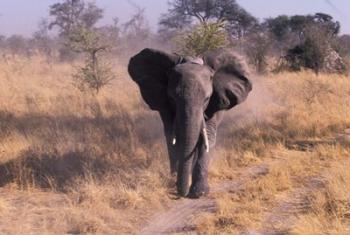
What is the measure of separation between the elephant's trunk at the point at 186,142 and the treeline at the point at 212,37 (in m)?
5.56

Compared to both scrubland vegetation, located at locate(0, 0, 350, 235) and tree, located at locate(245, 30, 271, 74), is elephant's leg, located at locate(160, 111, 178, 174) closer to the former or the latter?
scrubland vegetation, located at locate(0, 0, 350, 235)

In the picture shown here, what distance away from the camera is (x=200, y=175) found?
7762mm

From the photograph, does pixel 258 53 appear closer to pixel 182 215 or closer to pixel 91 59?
pixel 91 59

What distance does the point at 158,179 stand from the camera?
8.05m

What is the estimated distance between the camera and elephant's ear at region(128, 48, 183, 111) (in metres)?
8.52

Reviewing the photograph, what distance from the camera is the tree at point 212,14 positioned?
27484 mm

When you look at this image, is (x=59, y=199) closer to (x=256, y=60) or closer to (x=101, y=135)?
(x=101, y=135)

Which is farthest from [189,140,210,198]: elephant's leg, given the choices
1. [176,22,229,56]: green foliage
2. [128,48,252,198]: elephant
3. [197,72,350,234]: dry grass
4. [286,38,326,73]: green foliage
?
[286,38,326,73]: green foliage

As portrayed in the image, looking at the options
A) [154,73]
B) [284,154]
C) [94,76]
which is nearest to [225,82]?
[154,73]

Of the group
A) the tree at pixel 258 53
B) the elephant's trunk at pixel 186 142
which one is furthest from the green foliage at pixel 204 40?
the tree at pixel 258 53

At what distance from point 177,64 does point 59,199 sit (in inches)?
86.4

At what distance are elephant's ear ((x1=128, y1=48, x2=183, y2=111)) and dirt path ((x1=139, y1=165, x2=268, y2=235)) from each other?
1.41 meters

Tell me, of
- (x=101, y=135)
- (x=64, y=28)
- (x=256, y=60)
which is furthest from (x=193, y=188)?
(x=64, y=28)

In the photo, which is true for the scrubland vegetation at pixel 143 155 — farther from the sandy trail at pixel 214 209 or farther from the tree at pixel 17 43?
the tree at pixel 17 43
